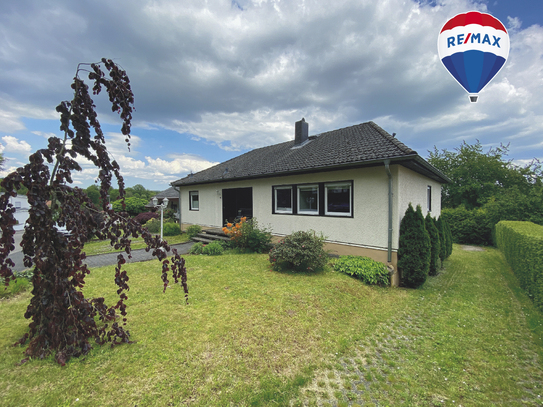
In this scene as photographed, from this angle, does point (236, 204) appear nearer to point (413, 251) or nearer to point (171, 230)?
point (171, 230)

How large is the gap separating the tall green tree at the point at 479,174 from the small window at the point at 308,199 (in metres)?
21.7

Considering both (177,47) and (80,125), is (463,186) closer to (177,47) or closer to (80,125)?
(177,47)

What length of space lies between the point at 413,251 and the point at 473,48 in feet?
18.7

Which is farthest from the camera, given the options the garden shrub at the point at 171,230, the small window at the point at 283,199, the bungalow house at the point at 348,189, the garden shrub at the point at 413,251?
the garden shrub at the point at 171,230

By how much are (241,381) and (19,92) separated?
23.5ft

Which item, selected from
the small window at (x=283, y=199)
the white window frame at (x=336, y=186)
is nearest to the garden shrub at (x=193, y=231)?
the small window at (x=283, y=199)

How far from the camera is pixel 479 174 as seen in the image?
2312cm

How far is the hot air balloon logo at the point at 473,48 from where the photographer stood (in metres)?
6.05

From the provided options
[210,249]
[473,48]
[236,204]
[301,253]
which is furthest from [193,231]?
[473,48]

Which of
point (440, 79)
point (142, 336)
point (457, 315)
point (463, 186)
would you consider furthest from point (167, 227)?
point (463, 186)

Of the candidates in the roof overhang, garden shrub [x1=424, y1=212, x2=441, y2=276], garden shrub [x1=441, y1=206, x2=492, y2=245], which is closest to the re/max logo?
the roof overhang

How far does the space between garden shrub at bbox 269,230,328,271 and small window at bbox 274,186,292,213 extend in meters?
2.48

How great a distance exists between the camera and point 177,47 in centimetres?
792

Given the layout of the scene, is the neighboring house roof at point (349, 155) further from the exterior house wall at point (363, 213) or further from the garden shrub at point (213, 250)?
the garden shrub at point (213, 250)
